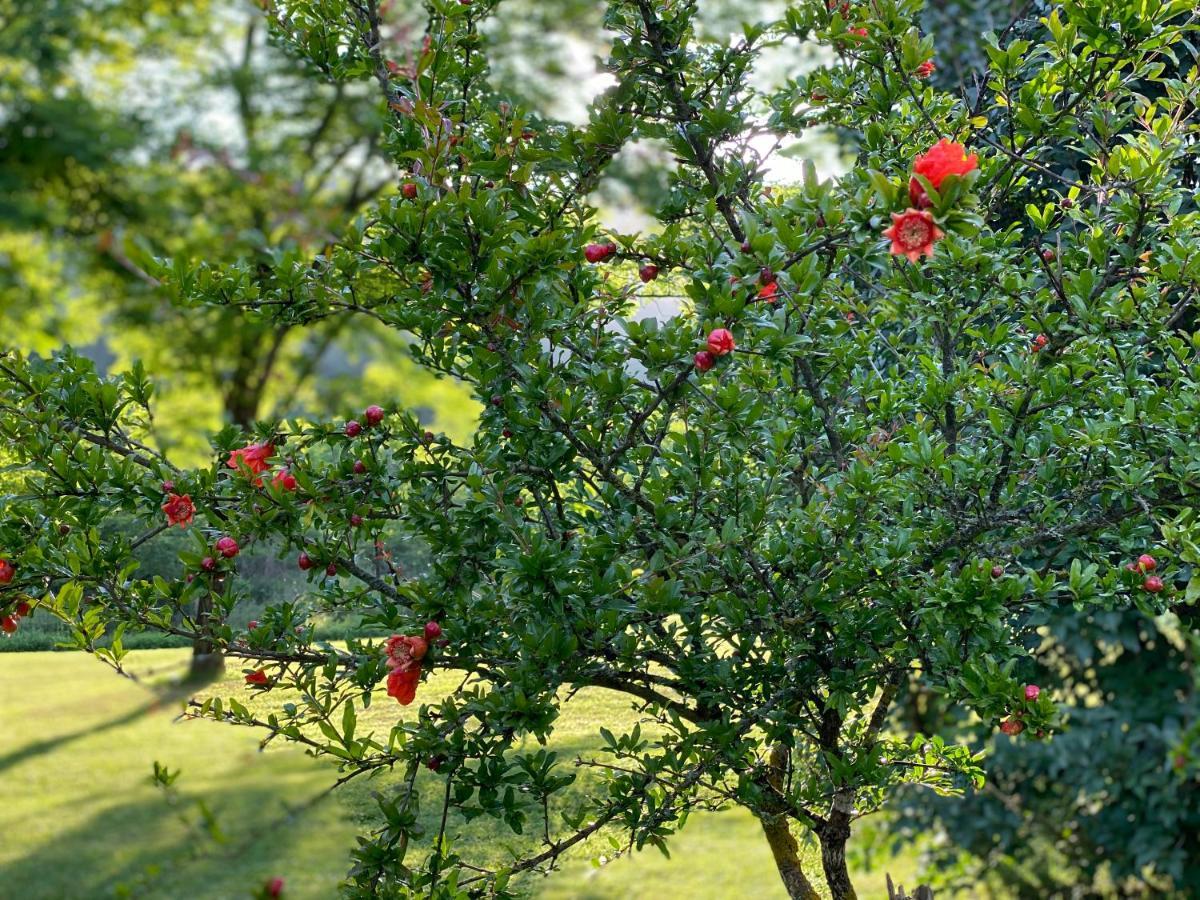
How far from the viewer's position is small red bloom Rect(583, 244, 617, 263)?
1599 mm

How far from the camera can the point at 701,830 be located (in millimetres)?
4324

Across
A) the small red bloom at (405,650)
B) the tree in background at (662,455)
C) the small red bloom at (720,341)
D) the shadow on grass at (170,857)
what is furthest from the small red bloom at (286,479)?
the shadow on grass at (170,857)

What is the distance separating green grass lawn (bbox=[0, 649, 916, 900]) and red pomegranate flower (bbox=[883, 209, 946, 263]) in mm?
2682

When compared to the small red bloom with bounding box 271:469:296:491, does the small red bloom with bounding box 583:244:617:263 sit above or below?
above

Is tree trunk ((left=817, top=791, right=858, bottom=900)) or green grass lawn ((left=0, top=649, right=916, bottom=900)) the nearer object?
tree trunk ((left=817, top=791, right=858, bottom=900))

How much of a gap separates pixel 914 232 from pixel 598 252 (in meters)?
0.53

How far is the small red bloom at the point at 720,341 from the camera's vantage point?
4.28 feet

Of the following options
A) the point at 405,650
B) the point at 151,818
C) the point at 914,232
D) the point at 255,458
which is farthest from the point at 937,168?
the point at 151,818

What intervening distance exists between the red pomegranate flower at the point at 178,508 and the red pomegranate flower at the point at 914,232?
1.13 meters

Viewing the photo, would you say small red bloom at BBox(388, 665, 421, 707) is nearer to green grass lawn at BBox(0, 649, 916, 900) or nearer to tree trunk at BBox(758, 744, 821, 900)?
tree trunk at BBox(758, 744, 821, 900)

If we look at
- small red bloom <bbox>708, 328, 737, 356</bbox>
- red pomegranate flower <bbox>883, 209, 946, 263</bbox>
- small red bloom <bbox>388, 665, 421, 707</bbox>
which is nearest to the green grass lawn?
small red bloom <bbox>388, 665, 421, 707</bbox>

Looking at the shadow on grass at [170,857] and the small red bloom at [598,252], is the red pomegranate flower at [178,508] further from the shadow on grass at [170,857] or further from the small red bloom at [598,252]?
the shadow on grass at [170,857]

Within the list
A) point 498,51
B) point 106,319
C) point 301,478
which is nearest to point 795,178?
point 301,478

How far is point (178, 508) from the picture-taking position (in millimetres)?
1668
